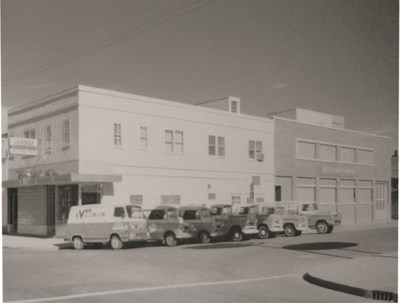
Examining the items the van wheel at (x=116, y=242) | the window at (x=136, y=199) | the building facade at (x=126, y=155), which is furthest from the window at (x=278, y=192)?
the van wheel at (x=116, y=242)

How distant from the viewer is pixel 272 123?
93.5ft

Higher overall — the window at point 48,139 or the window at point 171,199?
the window at point 48,139

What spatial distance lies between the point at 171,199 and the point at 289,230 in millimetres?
5323

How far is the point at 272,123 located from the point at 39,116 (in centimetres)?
1063

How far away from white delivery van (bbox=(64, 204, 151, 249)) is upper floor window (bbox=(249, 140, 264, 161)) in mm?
7121

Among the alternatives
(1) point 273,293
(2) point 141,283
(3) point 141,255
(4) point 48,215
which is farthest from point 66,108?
(1) point 273,293

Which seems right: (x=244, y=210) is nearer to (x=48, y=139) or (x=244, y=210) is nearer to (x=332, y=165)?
(x=332, y=165)

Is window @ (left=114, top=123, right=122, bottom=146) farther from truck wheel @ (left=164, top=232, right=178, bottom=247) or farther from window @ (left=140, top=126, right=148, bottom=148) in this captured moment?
truck wheel @ (left=164, top=232, right=178, bottom=247)

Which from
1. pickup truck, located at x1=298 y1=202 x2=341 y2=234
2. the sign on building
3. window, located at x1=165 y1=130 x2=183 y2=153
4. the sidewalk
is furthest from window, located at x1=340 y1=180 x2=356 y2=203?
the sign on building

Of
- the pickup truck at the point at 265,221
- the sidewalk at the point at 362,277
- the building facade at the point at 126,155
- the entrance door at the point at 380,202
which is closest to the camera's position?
the sidewalk at the point at 362,277

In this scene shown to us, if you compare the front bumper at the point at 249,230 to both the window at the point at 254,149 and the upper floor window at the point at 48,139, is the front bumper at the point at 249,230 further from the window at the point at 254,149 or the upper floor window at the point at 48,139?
the upper floor window at the point at 48,139

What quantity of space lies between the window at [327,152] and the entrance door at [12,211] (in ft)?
45.8

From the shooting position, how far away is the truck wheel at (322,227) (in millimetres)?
25758

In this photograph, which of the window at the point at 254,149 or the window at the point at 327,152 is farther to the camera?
the window at the point at 254,149
